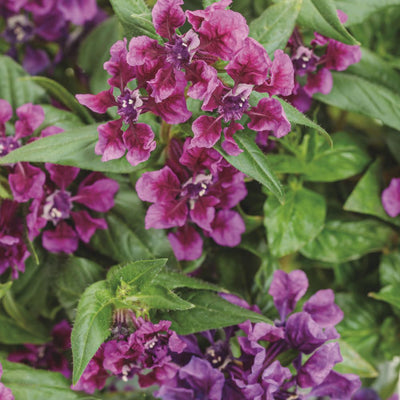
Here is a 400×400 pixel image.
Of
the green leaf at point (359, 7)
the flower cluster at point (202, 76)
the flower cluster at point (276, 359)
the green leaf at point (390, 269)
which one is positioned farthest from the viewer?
the green leaf at point (390, 269)

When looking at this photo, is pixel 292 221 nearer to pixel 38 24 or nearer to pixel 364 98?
pixel 364 98

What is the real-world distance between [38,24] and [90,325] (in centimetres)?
52

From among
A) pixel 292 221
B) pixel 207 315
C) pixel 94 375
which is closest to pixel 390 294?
pixel 292 221

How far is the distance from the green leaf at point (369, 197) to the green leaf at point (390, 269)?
0.16ft

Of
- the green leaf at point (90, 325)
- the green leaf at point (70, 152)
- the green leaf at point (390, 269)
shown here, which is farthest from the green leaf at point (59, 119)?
the green leaf at point (390, 269)

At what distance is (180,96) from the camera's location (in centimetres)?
58

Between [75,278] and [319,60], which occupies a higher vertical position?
[319,60]

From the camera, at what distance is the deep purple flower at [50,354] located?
0.83 meters

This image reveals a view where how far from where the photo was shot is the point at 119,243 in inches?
29.9

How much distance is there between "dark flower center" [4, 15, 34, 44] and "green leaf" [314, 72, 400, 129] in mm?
442

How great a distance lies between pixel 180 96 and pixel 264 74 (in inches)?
3.3

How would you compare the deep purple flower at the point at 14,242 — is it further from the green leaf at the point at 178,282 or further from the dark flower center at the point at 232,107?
the dark flower center at the point at 232,107

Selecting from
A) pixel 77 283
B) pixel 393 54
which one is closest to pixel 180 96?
pixel 77 283

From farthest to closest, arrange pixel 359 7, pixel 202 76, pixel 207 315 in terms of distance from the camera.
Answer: pixel 359 7 → pixel 207 315 → pixel 202 76
